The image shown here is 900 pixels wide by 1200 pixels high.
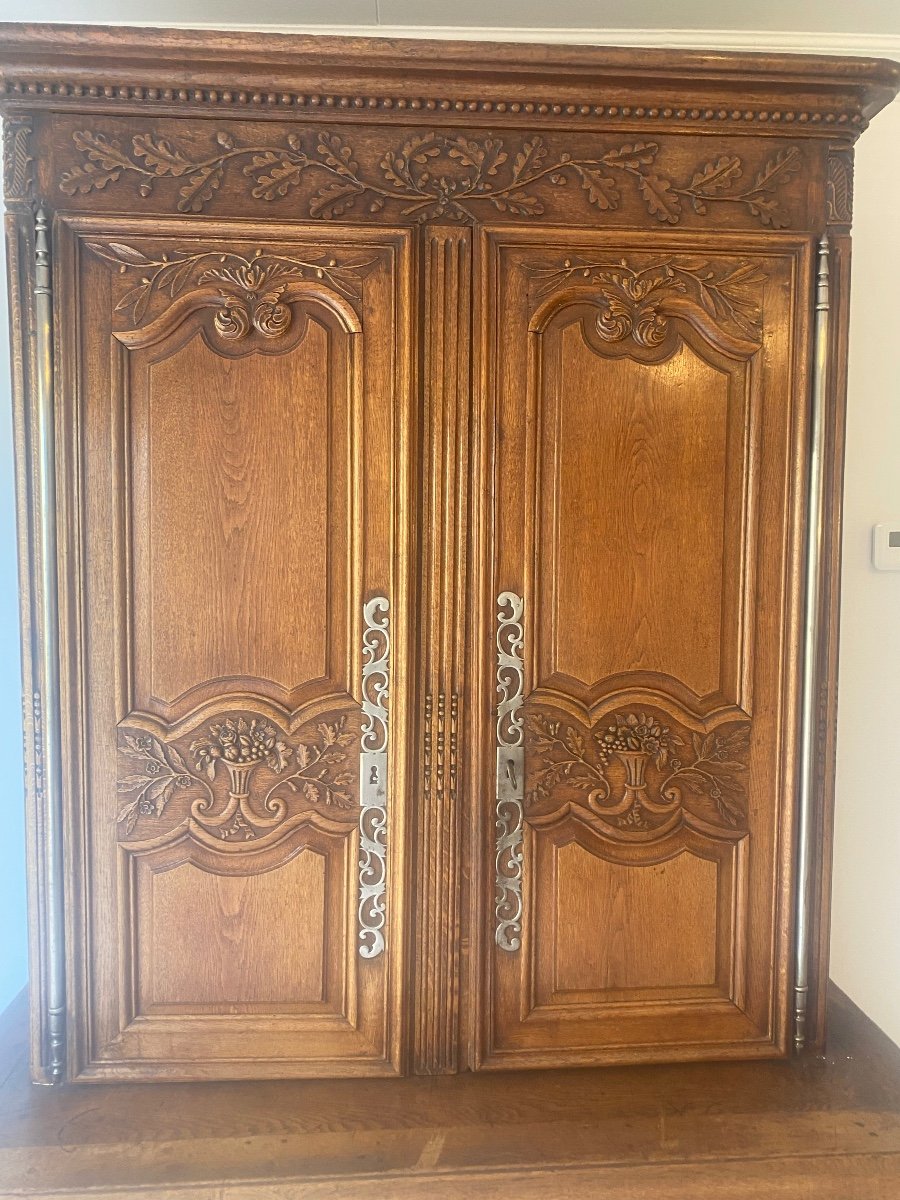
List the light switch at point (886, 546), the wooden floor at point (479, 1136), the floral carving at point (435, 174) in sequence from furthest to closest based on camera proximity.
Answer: the light switch at point (886, 546), the floral carving at point (435, 174), the wooden floor at point (479, 1136)

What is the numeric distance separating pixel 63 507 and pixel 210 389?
33 centimetres

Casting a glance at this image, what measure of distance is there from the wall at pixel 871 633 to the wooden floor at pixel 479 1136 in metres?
0.51

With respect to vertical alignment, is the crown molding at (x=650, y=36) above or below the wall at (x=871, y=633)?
above

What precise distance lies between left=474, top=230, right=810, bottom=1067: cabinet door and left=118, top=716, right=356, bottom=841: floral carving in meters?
0.28

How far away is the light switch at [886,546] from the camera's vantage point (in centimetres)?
176

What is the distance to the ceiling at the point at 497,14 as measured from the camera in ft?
5.39

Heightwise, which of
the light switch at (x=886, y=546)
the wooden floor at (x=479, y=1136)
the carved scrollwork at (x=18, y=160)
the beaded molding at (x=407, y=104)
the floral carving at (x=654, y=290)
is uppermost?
the beaded molding at (x=407, y=104)

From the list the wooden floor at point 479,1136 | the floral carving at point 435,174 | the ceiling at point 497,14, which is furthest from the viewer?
the ceiling at point 497,14

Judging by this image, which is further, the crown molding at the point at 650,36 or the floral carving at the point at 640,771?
the crown molding at the point at 650,36

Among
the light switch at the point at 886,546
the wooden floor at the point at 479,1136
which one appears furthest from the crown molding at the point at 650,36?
the wooden floor at the point at 479,1136

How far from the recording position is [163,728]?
1326 millimetres

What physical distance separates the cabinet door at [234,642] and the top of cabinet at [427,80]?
0.21m

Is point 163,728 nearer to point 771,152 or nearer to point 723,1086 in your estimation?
point 723,1086

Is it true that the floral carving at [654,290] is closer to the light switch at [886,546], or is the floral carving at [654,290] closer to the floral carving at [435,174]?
the floral carving at [435,174]
